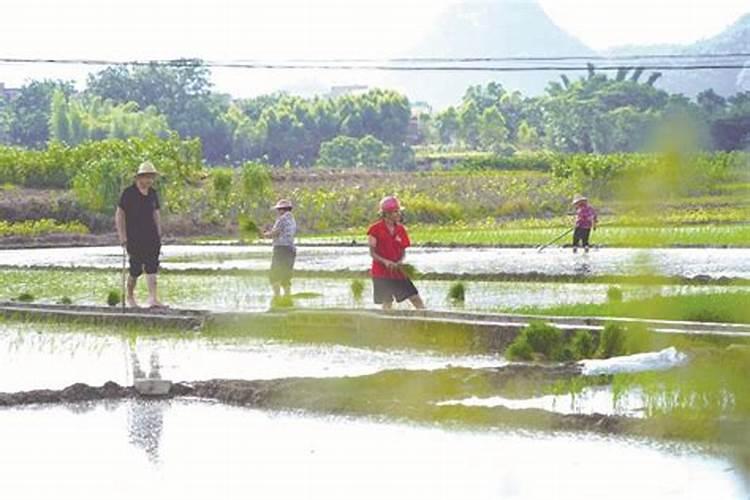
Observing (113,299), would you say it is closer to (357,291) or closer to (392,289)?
(357,291)

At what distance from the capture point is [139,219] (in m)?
17.3

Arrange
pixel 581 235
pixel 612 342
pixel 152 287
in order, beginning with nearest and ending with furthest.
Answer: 1. pixel 612 342
2. pixel 152 287
3. pixel 581 235

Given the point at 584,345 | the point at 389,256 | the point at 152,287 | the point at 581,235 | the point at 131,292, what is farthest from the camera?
the point at 581,235

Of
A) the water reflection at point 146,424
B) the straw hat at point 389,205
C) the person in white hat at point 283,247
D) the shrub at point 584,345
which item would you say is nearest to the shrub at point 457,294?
the person in white hat at point 283,247

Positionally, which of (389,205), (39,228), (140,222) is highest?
(389,205)

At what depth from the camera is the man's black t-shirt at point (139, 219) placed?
17.3 m

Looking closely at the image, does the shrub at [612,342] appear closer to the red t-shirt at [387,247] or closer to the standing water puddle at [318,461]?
the standing water puddle at [318,461]

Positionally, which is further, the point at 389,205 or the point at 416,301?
the point at 416,301

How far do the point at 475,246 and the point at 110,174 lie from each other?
59.4 feet

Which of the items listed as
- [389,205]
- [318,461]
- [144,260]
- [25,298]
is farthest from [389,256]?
[318,461]

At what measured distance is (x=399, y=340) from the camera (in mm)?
15070

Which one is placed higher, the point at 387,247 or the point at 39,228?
→ the point at 387,247

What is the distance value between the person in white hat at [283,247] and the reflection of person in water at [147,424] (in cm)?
767

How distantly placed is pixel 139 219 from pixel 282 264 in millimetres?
2471
